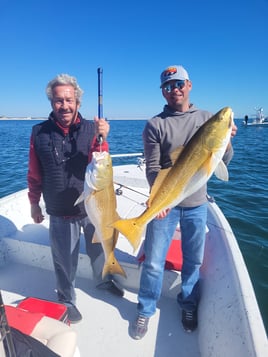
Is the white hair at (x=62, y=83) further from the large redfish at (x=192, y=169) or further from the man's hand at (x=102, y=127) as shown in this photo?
the large redfish at (x=192, y=169)

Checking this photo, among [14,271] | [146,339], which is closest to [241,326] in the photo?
[146,339]

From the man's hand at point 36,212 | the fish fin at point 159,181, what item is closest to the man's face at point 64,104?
the man's hand at point 36,212

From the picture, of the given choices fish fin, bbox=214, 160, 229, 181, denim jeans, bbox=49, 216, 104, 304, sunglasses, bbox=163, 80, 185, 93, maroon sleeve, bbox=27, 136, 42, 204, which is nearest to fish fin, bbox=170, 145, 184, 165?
fish fin, bbox=214, 160, 229, 181

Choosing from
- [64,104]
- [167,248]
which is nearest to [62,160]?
[64,104]

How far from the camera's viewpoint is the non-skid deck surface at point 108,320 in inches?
116

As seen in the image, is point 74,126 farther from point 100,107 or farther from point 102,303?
point 102,303

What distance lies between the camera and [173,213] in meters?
2.83

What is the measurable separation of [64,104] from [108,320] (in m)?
2.96

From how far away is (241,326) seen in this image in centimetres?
221

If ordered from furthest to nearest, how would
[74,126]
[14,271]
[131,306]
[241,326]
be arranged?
1. [14,271]
2. [131,306]
3. [74,126]
4. [241,326]

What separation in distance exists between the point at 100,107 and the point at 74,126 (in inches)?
16.0

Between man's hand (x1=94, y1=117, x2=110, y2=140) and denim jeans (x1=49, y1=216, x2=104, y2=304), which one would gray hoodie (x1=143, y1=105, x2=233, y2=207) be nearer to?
man's hand (x1=94, y1=117, x2=110, y2=140)

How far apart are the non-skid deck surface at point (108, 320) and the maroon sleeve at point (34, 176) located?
1.79 meters

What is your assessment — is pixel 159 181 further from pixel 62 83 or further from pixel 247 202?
pixel 247 202
